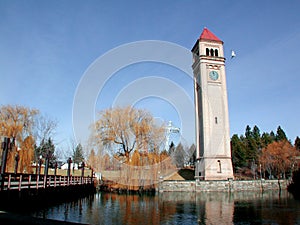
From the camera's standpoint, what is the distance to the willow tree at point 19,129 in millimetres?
26906

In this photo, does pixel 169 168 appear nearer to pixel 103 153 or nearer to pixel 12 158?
pixel 103 153

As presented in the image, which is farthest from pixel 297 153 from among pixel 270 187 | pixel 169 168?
pixel 169 168

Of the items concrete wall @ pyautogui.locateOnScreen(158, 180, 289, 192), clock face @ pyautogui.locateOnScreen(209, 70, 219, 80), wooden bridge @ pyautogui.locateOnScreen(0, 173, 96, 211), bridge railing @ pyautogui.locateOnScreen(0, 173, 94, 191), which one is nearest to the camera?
wooden bridge @ pyautogui.locateOnScreen(0, 173, 96, 211)

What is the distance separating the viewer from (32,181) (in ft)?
62.0

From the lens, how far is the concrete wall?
3222 centimetres

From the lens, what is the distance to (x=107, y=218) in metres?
12.8

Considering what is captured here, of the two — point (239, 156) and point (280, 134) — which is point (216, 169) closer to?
point (239, 156)

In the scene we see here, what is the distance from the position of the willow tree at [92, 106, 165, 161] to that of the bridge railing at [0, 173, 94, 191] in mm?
5503

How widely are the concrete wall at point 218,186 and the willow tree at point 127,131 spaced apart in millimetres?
5630

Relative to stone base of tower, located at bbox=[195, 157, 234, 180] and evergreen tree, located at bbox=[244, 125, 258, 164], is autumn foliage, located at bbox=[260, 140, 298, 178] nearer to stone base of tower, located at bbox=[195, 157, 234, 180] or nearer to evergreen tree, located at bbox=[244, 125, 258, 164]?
evergreen tree, located at bbox=[244, 125, 258, 164]

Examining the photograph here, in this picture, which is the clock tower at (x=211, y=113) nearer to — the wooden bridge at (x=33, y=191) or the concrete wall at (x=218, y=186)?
the concrete wall at (x=218, y=186)

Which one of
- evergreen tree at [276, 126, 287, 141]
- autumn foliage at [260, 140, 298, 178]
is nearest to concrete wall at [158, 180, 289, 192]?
autumn foliage at [260, 140, 298, 178]

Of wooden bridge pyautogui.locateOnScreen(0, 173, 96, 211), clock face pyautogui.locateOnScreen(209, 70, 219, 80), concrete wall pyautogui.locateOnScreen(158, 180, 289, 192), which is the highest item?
clock face pyautogui.locateOnScreen(209, 70, 219, 80)

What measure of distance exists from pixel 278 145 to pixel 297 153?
16.7 ft
